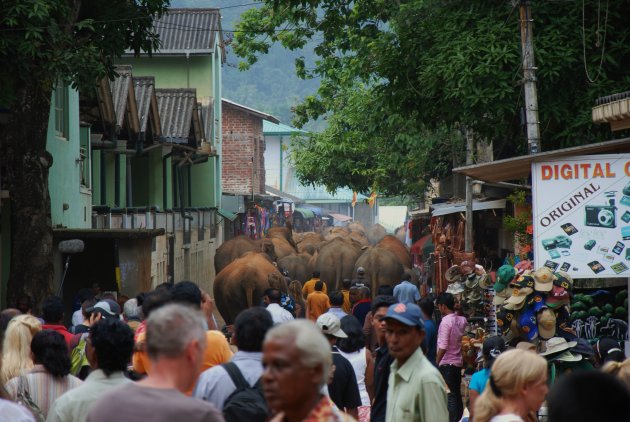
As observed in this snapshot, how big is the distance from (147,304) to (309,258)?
84.2ft

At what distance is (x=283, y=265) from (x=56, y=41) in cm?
1741

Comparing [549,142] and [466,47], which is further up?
[466,47]

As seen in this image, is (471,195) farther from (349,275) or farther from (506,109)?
(349,275)

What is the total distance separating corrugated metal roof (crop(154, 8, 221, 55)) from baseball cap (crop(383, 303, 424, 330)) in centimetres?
3933

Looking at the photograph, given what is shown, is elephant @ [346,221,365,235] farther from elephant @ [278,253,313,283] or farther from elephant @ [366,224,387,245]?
elephant @ [278,253,313,283]

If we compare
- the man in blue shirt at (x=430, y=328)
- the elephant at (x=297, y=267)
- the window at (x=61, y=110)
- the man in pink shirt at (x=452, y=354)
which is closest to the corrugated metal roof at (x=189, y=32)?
the elephant at (x=297, y=267)

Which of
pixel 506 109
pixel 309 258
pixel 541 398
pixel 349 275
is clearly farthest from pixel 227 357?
pixel 309 258

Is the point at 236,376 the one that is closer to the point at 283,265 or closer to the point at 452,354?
the point at 452,354

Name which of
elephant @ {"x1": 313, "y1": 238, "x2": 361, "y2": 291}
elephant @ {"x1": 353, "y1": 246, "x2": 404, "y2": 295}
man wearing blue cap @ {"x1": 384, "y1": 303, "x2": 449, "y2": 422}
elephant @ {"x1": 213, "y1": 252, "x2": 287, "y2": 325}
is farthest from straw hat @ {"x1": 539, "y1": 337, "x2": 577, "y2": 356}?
elephant @ {"x1": 313, "y1": 238, "x2": 361, "y2": 291}

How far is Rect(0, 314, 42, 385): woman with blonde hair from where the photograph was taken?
732 centimetres

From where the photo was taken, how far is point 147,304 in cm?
799

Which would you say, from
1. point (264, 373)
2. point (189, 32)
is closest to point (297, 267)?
point (189, 32)

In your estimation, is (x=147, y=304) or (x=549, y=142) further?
(x=549, y=142)

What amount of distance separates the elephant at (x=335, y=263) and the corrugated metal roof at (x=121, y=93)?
7065mm
